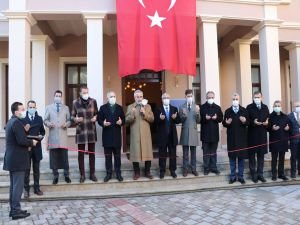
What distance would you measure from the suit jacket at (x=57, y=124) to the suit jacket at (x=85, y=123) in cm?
20

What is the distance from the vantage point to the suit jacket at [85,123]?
6316mm

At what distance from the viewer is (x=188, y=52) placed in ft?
A: 23.3

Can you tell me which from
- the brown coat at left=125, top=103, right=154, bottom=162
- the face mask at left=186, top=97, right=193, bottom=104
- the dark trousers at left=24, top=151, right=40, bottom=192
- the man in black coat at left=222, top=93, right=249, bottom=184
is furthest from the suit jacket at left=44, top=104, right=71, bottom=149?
the man in black coat at left=222, top=93, right=249, bottom=184

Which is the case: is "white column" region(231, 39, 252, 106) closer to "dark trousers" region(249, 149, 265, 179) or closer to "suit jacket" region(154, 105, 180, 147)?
"dark trousers" region(249, 149, 265, 179)

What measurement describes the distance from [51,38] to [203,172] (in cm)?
603

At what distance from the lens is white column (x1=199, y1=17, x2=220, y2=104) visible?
24.7 ft

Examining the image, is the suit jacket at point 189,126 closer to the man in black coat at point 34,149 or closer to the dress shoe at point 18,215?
the man in black coat at point 34,149

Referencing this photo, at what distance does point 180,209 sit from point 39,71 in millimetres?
5999

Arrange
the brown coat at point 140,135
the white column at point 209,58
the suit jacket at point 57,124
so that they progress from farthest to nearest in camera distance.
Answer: the white column at point 209,58 → the brown coat at point 140,135 → the suit jacket at point 57,124

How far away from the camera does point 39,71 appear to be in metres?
9.03

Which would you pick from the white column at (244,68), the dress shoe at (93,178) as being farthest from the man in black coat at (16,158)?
the white column at (244,68)

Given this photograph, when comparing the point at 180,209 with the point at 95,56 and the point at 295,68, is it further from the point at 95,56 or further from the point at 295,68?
the point at 295,68

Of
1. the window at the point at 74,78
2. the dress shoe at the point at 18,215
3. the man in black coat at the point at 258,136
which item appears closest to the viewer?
the dress shoe at the point at 18,215

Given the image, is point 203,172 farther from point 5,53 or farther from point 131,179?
point 5,53
